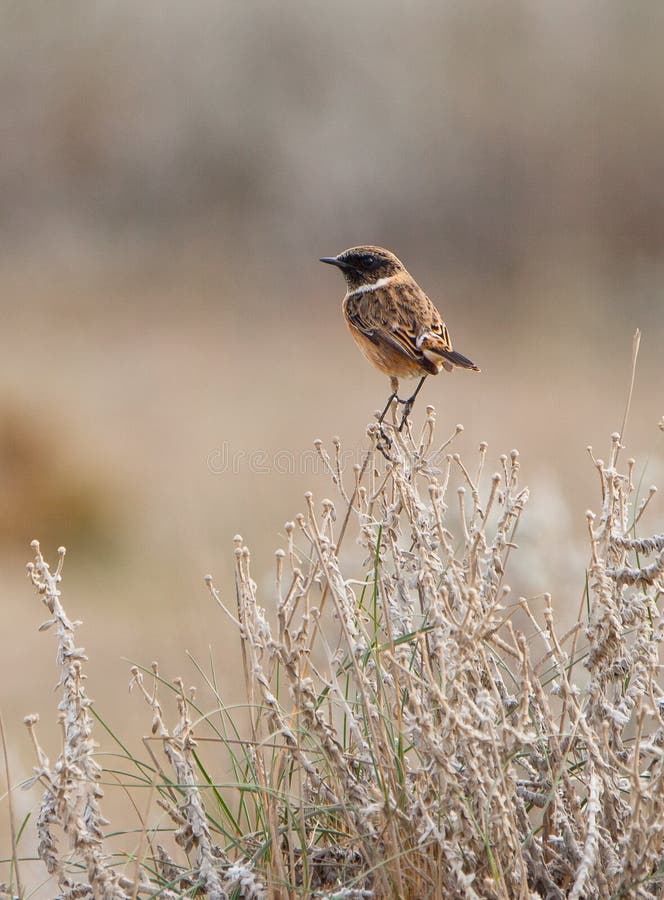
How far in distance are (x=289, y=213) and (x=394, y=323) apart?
8.60 metres

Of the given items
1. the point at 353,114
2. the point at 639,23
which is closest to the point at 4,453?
the point at 353,114

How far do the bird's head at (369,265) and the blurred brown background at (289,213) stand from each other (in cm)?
493

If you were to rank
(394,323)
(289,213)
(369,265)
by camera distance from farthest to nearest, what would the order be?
(289,213) → (369,265) → (394,323)

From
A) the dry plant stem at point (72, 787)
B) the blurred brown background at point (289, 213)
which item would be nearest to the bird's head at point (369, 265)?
the dry plant stem at point (72, 787)

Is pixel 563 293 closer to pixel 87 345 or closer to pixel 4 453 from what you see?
pixel 87 345

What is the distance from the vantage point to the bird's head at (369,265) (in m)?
2.36

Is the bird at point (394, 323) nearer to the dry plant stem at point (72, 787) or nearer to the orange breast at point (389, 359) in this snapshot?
the orange breast at point (389, 359)

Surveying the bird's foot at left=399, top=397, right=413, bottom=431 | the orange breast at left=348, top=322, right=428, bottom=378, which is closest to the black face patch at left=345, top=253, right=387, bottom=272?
the orange breast at left=348, top=322, right=428, bottom=378

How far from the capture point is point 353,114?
10.2m

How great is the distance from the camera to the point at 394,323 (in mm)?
2121

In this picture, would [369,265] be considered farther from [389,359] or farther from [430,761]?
[430,761]

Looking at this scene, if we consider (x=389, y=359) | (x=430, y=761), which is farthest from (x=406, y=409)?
(x=430, y=761)

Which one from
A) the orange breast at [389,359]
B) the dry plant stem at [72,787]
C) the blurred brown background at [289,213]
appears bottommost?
the dry plant stem at [72,787]

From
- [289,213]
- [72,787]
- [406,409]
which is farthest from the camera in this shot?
[289,213]
